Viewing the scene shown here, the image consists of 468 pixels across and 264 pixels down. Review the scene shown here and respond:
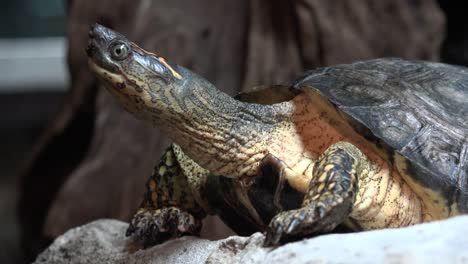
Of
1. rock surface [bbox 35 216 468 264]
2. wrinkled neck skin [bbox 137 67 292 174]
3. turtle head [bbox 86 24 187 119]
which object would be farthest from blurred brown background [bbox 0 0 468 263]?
turtle head [bbox 86 24 187 119]

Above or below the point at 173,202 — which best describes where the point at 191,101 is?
above

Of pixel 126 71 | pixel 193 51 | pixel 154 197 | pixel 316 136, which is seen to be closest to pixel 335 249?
pixel 316 136

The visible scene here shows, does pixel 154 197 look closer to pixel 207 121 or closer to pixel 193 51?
pixel 207 121

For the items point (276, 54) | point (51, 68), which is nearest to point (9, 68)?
point (51, 68)

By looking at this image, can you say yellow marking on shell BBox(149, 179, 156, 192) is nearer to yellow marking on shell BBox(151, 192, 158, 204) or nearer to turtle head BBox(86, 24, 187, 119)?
yellow marking on shell BBox(151, 192, 158, 204)

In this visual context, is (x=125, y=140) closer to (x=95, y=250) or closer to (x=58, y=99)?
(x=95, y=250)

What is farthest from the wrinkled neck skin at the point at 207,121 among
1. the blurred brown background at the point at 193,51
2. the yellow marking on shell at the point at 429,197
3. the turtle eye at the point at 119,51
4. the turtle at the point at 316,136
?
the blurred brown background at the point at 193,51
